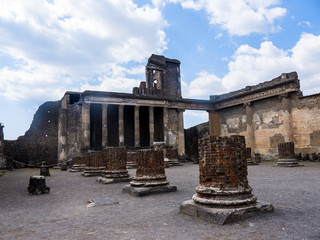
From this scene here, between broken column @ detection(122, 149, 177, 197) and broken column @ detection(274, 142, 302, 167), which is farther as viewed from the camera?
broken column @ detection(274, 142, 302, 167)

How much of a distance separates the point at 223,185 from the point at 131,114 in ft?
71.3

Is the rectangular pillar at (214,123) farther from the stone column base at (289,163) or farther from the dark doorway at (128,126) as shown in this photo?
the stone column base at (289,163)

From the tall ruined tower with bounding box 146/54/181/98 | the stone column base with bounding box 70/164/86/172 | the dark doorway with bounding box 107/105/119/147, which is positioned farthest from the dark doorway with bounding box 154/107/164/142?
the stone column base with bounding box 70/164/86/172

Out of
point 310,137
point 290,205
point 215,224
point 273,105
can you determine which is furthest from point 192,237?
point 273,105

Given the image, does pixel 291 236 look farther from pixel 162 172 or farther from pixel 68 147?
pixel 68 147

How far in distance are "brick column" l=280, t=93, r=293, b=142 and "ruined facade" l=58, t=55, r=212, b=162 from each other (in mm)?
7550

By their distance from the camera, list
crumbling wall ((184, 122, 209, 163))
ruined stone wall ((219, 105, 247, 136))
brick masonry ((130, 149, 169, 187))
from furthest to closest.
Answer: crumbling wall ((184, 122, 209, 163)) → ruined stone wall ((219, 105, 247, 136)) → brick masonry ((130, 149, 169, 187))

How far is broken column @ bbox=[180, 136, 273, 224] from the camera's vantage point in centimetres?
361

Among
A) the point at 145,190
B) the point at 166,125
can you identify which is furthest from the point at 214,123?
the point at 145,190

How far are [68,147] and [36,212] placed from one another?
17.5 metres

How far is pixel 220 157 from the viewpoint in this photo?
155 inches

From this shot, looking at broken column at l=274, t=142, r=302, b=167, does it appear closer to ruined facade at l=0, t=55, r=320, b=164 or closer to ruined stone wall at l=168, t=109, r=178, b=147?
ruined facade at l=0, t=55, r=320, b=164

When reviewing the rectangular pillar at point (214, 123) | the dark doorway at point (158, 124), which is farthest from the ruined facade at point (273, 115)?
the dark doorway at point (158, 124)

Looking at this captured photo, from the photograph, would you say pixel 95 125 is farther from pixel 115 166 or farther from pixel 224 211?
pixel 224 211
